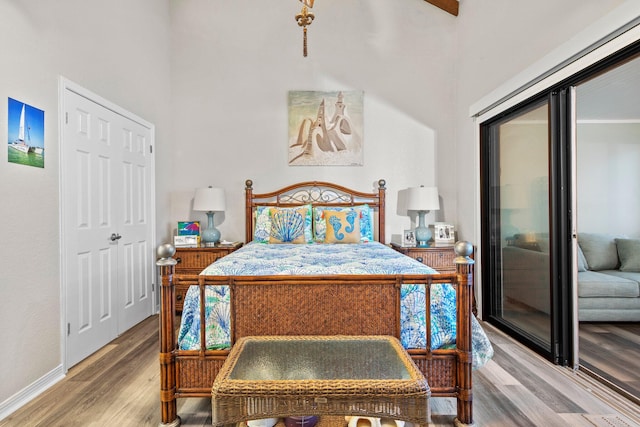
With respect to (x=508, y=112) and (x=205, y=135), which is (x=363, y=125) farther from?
(x=205, y=135)

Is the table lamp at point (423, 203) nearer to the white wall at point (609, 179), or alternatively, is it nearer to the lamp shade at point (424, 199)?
the lamp shade at point (424, 199)

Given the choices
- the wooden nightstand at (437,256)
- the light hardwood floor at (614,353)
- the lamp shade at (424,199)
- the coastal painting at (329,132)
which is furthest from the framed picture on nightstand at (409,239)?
the light hardwood floor at (614,353)

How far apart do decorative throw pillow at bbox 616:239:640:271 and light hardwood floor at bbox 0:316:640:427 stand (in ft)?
4.33

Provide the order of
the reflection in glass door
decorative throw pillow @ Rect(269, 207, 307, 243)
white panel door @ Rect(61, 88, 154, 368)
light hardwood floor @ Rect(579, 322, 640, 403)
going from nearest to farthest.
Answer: light hardwood floor @ Rect(579, 322, 640, 403) < white panel door @ Rect(61, 88, 154, 368) < the reflection in glass door < decorative throw pillow @ Rect(269, 207, 307, 243)

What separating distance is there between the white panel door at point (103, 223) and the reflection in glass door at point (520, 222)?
3541 millimetres

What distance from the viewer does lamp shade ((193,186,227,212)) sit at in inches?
155

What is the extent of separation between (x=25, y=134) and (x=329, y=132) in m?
2.89

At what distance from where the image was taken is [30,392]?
2.17 m

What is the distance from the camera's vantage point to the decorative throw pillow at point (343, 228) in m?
3.69

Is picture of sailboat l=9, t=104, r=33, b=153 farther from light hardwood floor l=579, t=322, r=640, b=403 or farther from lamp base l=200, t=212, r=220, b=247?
light hardwood floor l=579, t=322, r=640, b=403

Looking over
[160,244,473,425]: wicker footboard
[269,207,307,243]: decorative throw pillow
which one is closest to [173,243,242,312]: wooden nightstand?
[269,207,307,243]: decorative throw pillow

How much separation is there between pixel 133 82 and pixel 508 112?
3560 millimetres

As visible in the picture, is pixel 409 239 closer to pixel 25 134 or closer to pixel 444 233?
pixel 444 233

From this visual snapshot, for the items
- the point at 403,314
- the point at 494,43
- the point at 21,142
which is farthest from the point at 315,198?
the point at 21,142
